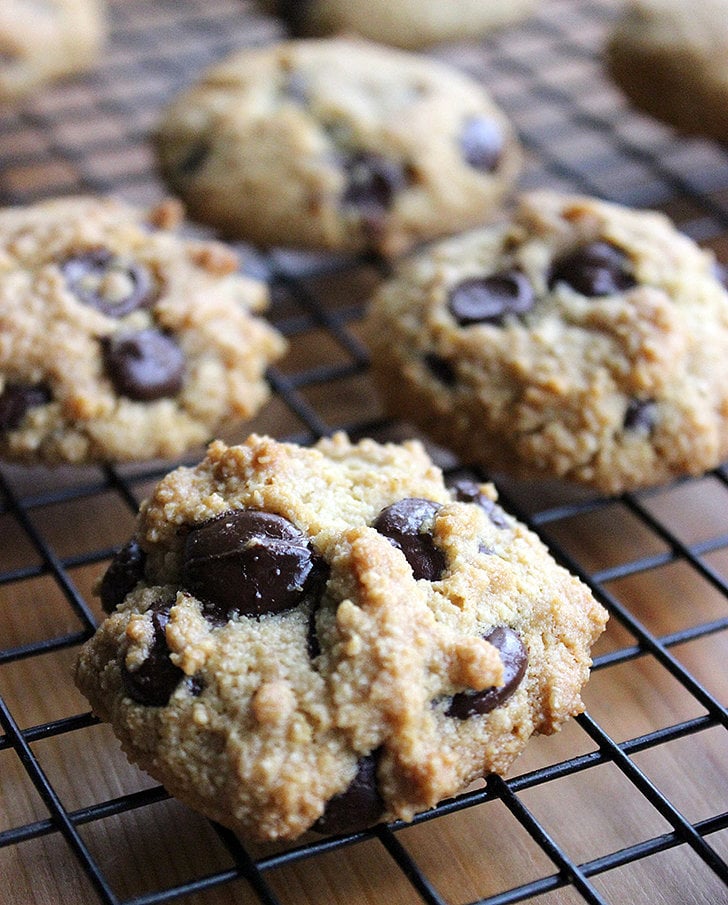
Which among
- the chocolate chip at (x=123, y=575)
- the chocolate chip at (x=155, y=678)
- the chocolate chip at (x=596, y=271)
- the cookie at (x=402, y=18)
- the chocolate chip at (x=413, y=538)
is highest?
A: the chocolate chip at (x=596, y=271)

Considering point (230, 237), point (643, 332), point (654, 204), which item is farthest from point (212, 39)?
point (643, 332)

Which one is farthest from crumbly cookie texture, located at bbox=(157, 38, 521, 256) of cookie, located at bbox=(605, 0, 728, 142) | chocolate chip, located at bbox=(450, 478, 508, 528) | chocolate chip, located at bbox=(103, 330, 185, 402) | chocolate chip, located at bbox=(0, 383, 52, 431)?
chocolate chip, located at bbox=(450, 478, 508, 528)

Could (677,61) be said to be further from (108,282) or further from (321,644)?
(321,644)

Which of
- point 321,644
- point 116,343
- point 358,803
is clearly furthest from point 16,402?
point 358,803

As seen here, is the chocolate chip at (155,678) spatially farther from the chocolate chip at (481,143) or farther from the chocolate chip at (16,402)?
the chocolate chip at (481,143)

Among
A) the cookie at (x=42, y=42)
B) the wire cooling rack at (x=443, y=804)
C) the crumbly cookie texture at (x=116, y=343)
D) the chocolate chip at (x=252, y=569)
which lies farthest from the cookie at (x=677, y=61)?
the chocolate chip at (x=252, y=569)

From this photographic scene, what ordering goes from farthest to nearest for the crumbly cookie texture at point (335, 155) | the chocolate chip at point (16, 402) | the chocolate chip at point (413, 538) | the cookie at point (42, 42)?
the cookie at point (42, 42) → the crumbly cookie texture at point (335, 155) → the chocolate chip at point (16, 402) → the chocolate chip at point (413, 538)
